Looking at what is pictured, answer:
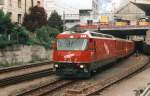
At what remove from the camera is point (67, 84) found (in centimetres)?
2355

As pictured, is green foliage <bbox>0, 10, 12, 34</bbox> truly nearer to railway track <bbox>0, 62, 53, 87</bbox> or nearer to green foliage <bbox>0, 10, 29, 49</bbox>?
green foliage <bbox>0, 10, 29, 49</bbox>

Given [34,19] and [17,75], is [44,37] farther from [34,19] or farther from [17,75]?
[17,75]

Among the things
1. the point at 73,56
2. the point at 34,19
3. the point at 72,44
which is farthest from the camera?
the point at 34,19

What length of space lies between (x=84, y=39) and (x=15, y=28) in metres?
19.2

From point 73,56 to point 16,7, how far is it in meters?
34.9

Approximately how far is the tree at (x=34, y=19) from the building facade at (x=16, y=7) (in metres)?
0.80

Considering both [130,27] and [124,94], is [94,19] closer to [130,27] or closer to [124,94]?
[130,27]

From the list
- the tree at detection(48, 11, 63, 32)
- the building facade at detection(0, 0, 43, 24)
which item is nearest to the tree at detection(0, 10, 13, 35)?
the building facade at detection(0, 0, 43, 24)

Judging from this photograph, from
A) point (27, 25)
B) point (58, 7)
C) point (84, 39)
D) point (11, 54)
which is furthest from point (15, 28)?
point (58, 7)

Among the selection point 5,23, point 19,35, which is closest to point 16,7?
point 19,35

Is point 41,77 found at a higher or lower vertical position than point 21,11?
lower

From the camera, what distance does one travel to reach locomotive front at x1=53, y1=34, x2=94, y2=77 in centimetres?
2541

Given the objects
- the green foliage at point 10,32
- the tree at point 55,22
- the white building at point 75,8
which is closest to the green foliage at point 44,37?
the green foliage at point 10,32

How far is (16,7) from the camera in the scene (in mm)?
59062
